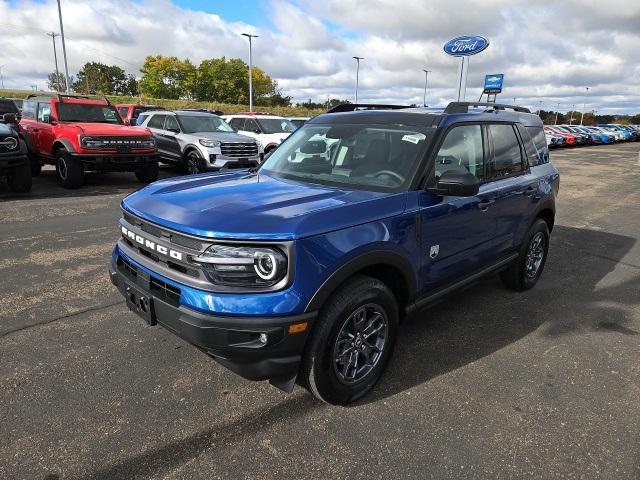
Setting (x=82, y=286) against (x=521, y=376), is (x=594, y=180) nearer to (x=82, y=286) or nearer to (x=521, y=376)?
(x=521, y=376)

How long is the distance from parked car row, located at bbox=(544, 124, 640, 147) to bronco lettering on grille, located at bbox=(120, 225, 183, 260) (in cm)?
3093

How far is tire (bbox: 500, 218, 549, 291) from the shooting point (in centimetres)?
462

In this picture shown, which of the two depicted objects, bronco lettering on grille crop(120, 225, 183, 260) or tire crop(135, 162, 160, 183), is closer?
bronco lettering on grille crop(120, 225, 183, 260)

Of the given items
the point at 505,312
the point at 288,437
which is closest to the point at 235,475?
the point at 288,437

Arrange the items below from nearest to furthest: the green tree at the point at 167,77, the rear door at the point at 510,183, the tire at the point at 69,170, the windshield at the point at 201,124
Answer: the rear door at the point at 510,183 → the tire at the point at 69,170 → the windshield at the point at 201,124 → the green tree at the point at 167,77

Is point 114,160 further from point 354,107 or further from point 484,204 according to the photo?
point 484,204

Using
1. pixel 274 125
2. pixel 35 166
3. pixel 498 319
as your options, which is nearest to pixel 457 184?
pixel 498 319

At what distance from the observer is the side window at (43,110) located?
33.8 feet

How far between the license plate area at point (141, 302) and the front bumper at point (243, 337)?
0.05 meters

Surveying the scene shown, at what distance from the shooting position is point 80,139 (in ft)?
30.5

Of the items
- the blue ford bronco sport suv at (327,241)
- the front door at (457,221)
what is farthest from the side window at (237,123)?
the front door at (457,221)

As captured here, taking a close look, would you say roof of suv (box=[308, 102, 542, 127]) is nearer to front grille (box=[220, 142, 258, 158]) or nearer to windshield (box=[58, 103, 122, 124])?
front grille (box=[220, 142, 258, 158])

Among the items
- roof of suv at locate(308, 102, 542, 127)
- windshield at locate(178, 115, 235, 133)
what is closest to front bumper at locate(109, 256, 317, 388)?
roof of suv at locate(308, 102, 542, 127)

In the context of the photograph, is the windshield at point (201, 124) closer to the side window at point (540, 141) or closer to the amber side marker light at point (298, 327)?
the side window at point (540, 141)
